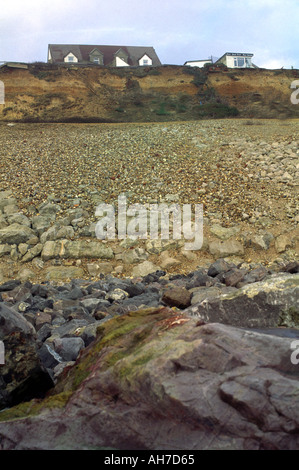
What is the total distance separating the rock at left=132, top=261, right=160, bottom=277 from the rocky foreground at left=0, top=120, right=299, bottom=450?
0.07m

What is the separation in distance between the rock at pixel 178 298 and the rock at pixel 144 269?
11.8 feet

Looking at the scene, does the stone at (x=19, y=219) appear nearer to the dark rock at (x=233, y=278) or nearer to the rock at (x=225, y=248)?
the rock at (x=225, y=248)

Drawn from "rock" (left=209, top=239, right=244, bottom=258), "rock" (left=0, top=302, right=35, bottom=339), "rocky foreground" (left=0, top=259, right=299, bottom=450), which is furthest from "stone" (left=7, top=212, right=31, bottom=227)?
"rocky foreground" (left=0, top=259, right=299, bottom=450)

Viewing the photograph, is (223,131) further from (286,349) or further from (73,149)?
(286,349)

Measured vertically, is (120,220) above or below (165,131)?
below

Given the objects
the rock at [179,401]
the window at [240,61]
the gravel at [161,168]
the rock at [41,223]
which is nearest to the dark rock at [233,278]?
the rock at [179,401]

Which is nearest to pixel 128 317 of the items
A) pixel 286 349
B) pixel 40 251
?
pixel 286 349

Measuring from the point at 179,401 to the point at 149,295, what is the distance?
3.95m

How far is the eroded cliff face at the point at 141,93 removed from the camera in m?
19.6

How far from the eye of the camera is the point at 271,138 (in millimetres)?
14500

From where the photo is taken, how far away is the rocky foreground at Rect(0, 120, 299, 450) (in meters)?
1.73
